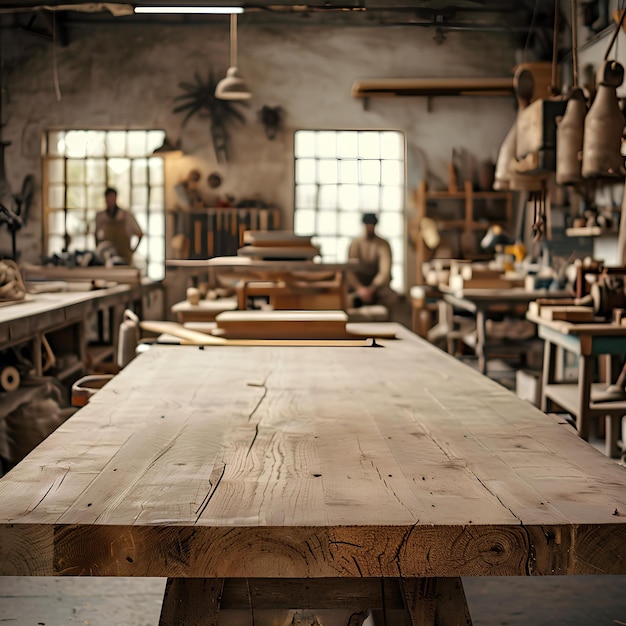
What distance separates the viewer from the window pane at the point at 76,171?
9.95 m

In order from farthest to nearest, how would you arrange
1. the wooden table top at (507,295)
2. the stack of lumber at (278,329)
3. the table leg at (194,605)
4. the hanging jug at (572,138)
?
the wooden table top at (507,295), the hanging jug at (572,138), the stack of lumber at (278,329), the table leg at (194,605)

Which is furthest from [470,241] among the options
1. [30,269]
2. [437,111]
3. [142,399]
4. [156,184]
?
[142,399]

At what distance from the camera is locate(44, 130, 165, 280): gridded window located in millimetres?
9906

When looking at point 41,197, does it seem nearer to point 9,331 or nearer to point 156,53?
point 156,53

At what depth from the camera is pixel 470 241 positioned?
978 centimetres

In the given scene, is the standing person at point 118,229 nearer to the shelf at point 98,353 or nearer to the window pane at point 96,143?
→ the window pane at point 96,143

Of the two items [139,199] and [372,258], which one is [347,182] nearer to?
[372,258]

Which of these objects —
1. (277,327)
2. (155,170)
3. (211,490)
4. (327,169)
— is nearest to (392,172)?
(327,169)

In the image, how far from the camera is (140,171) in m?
9.93

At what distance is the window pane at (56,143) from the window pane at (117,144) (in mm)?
543

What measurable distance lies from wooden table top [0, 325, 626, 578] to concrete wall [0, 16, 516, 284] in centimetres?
801

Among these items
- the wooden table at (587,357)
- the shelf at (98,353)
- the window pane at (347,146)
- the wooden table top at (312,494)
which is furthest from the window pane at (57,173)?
the wooden table top at (312,494)

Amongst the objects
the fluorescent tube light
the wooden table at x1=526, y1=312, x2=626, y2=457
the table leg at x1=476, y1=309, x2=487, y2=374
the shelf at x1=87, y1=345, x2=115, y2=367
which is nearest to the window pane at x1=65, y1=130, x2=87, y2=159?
the shelf at x1=87, y1=345, x2=115, y2=367

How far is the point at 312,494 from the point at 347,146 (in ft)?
29.3
